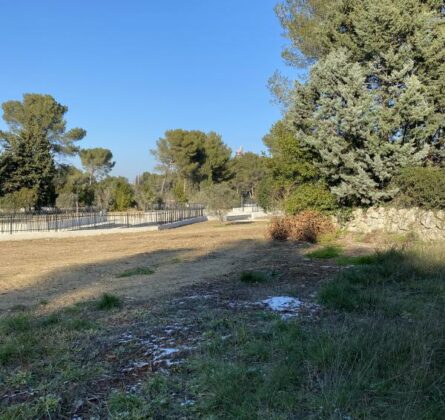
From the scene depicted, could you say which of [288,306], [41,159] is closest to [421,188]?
[288,306]

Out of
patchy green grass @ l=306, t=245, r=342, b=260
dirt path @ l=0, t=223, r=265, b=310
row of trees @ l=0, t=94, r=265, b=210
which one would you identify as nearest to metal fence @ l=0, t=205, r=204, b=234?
row of trees @ l=0, t=94, r=265, b=210

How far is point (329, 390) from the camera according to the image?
2941mm

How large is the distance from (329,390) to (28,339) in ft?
10.3

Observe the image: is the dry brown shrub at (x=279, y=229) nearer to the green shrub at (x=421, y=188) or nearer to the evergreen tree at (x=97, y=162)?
the green shrub at (x=421, y=188)

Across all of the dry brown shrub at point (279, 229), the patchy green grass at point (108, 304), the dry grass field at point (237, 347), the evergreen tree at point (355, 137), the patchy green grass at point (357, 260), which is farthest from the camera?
the dry brown shrub at point (279, 229)

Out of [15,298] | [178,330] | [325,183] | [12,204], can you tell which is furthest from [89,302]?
[12,204]

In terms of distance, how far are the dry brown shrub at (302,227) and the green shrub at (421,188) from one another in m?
2.59

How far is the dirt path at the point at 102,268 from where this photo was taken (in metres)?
7.92

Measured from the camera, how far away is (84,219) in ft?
103

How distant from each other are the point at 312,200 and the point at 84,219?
19670 mm

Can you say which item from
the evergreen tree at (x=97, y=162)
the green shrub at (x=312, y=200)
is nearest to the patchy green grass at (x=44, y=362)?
the green shrub at (x=312, y=200)

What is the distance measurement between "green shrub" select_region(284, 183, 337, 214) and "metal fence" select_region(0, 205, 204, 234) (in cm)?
1443

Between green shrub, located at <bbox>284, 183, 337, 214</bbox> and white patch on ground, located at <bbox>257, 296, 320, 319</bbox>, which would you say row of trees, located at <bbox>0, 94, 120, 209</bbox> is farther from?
white patch on ground, located at <bbox>257, 296, 320, 319</bbox>

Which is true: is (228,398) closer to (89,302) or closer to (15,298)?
(89,302)
